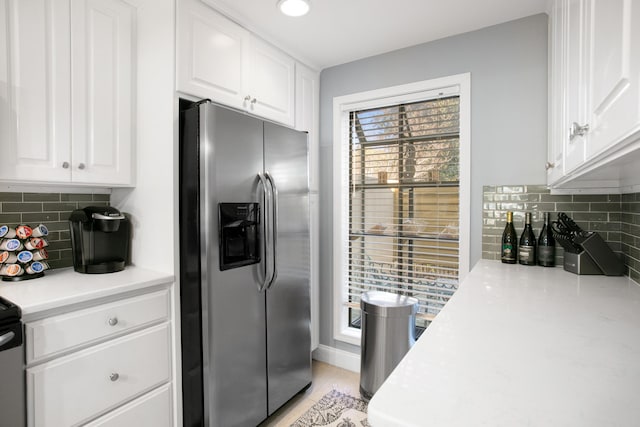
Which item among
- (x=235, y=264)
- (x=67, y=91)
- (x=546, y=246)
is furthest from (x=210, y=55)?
(x=546, y=246)

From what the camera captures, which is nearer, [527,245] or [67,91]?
[67,91]

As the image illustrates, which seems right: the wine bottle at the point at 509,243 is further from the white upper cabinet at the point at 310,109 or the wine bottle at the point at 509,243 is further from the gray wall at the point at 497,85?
the white upper cabinet at the point at 310,109

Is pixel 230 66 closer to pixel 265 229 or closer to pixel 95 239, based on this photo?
pixel 265 229

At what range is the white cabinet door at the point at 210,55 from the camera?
1.69 meters

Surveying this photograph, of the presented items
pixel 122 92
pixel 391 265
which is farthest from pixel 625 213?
pixel 122 92

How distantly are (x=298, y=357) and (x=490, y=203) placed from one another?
5.34 feet

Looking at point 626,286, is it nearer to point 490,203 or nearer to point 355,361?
point 490,203

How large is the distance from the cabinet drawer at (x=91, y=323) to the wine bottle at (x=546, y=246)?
206 cm

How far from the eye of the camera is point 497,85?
213cm

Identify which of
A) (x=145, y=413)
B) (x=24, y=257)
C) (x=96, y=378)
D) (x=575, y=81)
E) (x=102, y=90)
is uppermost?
(x=102, y=90)

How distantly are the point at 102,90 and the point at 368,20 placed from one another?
1.57 m

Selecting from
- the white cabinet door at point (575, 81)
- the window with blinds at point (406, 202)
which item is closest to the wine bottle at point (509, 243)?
the window with blinds at point (406, 202)

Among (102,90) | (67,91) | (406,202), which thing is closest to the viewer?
(67,91)

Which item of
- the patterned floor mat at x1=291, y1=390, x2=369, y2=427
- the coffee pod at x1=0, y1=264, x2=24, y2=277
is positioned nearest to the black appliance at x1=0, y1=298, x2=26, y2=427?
the coffee pod at x1=0, y1=264, x2=24, y2=277
